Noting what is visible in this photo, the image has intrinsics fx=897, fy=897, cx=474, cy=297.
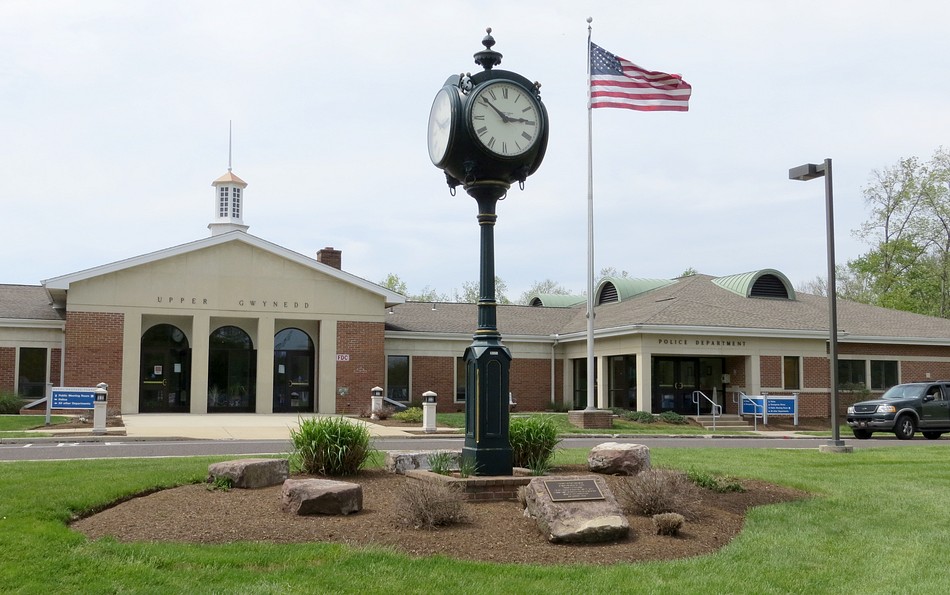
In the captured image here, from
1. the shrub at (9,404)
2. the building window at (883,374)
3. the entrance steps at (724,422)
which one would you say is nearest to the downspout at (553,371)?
the entrance steps at (724,422)

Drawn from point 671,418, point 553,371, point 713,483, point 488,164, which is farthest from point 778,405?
point 488,164

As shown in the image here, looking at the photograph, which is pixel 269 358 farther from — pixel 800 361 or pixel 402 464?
pixel 402 464

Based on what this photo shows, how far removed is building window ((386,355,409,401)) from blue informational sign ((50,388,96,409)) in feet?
40.3

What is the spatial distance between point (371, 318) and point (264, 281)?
3.94 m

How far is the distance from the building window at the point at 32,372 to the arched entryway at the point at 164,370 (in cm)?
340

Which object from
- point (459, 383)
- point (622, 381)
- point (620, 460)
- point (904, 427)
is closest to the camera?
point (620, 460)

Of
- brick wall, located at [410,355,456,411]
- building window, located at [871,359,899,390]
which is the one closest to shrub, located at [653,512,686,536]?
brick wall, located at [410,355,456,411]

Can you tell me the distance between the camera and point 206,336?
29812mm

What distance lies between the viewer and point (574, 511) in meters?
7.43

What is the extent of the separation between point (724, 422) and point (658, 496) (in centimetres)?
2264

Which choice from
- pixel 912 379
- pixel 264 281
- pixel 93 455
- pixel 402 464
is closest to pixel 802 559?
pixel 402 464

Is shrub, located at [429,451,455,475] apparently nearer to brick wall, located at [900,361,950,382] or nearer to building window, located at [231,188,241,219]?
building window, located at [231,188,241,219]

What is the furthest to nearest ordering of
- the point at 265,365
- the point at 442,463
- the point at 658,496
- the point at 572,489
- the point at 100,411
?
1. the point at 265,365
2. the point at 100,411
3. the point at 442,463
4. the point at 658,496
5. the point at 572,489

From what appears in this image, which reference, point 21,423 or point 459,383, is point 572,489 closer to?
point 21,423
